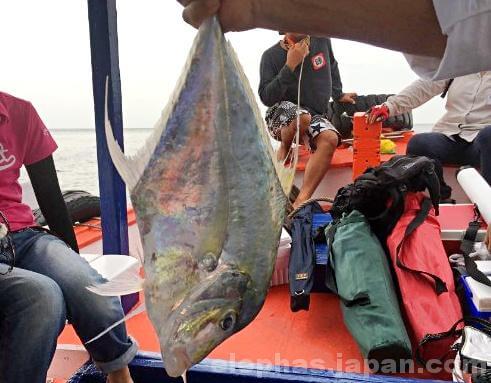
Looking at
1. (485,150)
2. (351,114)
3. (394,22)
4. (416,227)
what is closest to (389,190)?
(416,227)

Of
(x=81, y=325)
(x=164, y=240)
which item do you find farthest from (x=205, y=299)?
(x=81, y=325)

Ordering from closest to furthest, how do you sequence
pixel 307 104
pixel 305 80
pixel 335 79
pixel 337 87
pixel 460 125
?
1. pixel 460 125
2. pixel 305 80
3. pixel 307 104
4. pixel 335 79
5. pixel 337 87

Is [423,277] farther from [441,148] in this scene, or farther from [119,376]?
[441,148]

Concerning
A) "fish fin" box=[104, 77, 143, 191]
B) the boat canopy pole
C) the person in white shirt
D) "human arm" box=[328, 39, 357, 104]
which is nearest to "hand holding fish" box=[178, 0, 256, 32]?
the person in white shirt

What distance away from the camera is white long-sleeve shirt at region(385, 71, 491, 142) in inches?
151

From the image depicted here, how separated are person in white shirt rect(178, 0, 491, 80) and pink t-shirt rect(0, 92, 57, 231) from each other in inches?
50.9

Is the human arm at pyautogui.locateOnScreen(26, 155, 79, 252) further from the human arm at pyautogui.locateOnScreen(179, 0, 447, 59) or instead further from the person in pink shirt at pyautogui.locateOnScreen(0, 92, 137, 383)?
the human arm at pyautogui.locateOnScreen(179, 0, 447, 59)

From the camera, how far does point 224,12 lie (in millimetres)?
792

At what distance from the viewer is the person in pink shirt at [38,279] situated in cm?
139

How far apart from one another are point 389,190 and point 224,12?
1876 millimetres

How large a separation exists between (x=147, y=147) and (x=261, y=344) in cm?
159

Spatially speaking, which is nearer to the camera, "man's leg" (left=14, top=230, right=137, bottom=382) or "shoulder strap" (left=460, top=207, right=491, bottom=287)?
"man's leg" (left=14, top=230, right=137, bottom=382)

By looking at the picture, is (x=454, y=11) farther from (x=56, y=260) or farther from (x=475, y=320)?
(x=56, y=260)

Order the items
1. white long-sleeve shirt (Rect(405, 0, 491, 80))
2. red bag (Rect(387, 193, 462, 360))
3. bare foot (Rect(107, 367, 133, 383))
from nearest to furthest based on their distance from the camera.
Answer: white long-sleeve shirt (Rect(405, 0, 491, 80)), bare foot (Rect(107, 367, 133, 383)), red bag (Rect(387, 193, 462, 360))
